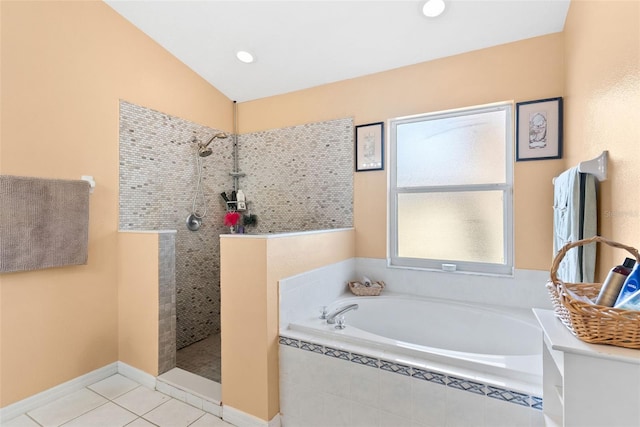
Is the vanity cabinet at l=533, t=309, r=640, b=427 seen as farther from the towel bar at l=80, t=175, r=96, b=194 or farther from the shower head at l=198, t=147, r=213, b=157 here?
the shower head at l=198, t=147, r=213, b=157

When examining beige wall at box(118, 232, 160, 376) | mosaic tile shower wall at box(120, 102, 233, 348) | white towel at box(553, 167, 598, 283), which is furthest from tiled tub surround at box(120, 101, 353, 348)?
white towel at box(553, 167, 598, 283)

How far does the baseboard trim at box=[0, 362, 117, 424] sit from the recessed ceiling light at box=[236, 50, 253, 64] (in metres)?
2.80

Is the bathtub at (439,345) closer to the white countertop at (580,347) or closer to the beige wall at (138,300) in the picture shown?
the white countertop at (580,347)

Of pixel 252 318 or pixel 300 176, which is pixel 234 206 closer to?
pixel 300 176

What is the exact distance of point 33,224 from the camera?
1899 millimetres

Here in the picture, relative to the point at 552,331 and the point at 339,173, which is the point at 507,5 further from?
the point at 552,331

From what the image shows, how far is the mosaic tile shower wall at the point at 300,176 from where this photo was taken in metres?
2.87

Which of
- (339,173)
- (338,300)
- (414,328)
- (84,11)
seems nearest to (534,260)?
(414,328)

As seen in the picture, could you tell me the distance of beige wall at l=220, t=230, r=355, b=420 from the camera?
175cm

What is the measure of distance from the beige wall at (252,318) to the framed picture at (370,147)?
1.17 metres

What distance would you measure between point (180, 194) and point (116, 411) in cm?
174

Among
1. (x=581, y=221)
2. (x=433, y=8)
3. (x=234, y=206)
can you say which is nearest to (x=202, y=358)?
(x=234, y=206)

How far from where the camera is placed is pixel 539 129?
2.15 m

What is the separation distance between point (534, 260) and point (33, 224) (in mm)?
3431
